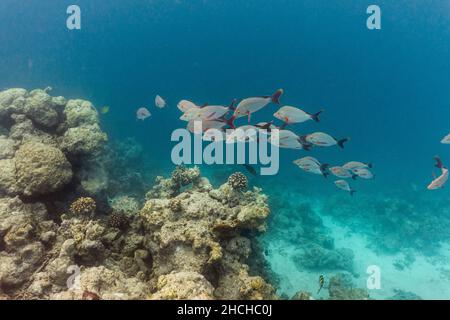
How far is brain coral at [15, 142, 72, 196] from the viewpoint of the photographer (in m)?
5.57

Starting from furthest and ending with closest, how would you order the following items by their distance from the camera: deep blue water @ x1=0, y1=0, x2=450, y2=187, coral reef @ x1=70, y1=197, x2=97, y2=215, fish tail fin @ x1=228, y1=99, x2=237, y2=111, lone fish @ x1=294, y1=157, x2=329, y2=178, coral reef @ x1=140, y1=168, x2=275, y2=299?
1. deep blue water @ x1=0, y1=0, x2=450, y2=187
2. lone fish @ x1=294, y1=157, x2=329, y2=178
3. fish tail fin @ x1=228, y1=99, x2=237, y2=111
4. coral reef @ x1=70, y1=197, x2=97, y2=215
5. coral reef @ x1=140, y1=168, x2=275, y2=299

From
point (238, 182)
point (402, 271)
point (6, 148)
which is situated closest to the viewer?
point (6, 148)

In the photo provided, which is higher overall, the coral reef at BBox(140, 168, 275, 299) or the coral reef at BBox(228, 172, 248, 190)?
the coral reef at BBox(228, 172, 248, 190)

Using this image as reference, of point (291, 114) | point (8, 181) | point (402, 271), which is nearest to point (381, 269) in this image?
point (402, 271)

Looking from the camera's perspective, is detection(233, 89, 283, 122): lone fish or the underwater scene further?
detection(233, 89, 283, 122): lone fish

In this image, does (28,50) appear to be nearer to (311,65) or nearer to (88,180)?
(311,65)

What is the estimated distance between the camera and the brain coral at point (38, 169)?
557cm

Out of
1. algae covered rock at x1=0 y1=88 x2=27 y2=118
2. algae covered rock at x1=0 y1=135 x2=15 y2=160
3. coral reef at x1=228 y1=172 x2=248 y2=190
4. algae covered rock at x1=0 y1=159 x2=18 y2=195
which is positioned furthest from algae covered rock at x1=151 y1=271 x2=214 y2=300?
algae covered rock at x1=0 y1=88 x2=27 y2=118

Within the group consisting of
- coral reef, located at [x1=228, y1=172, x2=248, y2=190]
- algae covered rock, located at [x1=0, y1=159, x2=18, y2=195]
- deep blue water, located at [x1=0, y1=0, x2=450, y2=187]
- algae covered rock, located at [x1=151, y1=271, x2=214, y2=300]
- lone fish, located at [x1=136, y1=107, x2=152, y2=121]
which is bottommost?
algae covered rock, located at [x1=151, y1=271, x2=214, y2=300]

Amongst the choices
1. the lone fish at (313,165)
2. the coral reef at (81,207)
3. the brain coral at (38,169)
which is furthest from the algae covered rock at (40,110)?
the lone fish at (313,165)

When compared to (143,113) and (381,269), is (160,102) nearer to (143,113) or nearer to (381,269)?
(143,113)

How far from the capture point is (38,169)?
563cm

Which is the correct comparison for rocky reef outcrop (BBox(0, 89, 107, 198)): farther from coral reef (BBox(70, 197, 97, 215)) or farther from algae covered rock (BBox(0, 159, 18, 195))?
coral reef (BBox(70, 197, 97, 215))
